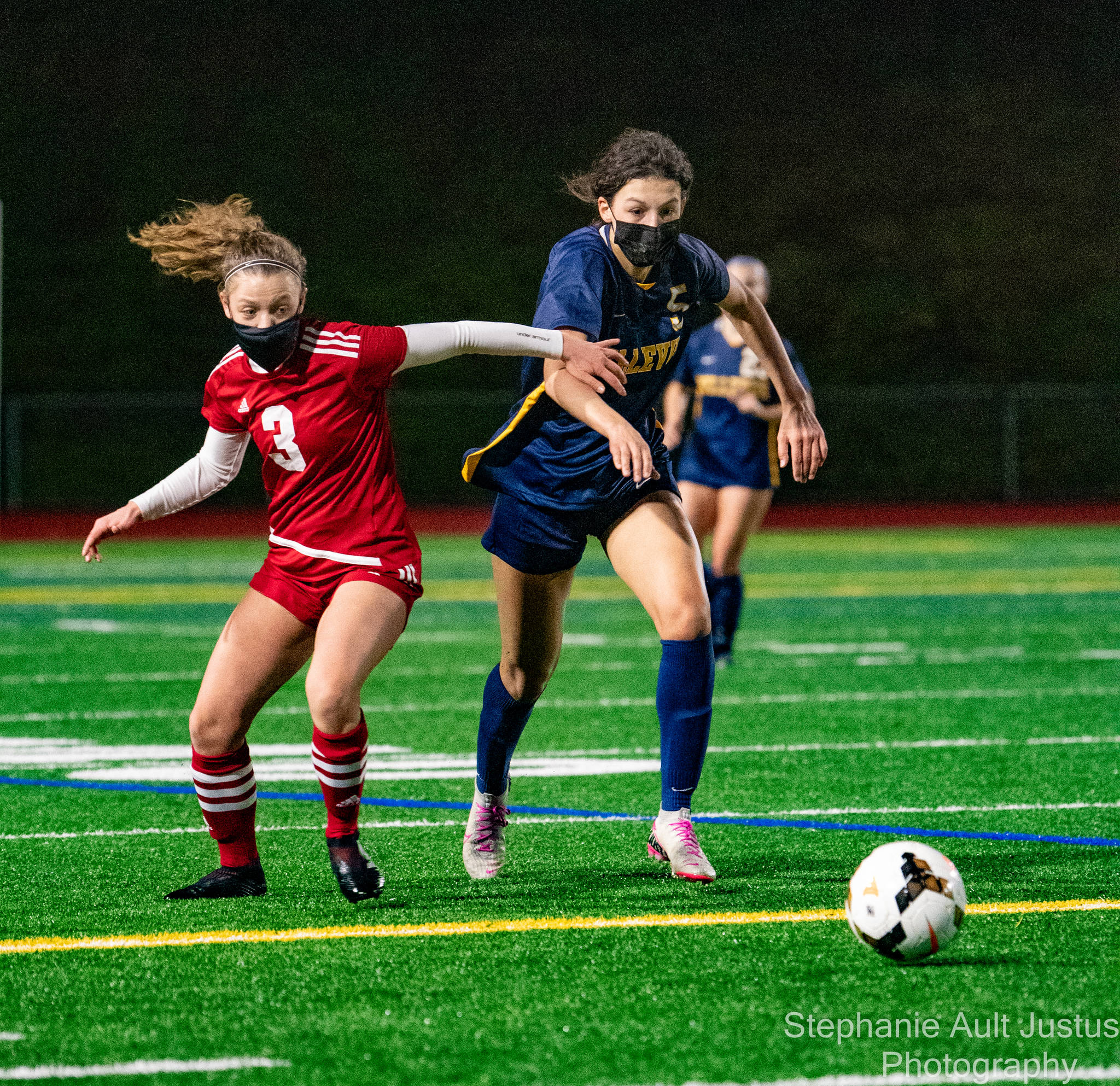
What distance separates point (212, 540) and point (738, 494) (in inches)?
681

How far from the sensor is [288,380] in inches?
203

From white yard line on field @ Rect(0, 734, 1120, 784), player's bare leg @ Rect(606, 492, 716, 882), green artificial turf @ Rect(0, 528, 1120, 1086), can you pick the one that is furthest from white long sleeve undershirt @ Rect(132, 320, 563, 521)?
white yard line on field @ Rect(0, 734, 1120, 784)

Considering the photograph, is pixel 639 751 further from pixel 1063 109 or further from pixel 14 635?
pixel 1063 109

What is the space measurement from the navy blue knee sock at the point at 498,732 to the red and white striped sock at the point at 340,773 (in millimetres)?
663

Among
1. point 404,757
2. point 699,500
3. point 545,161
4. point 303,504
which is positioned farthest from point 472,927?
point 545,161

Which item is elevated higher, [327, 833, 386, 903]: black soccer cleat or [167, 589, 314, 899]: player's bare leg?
[167, 589, 314, 899]: player's bare leg

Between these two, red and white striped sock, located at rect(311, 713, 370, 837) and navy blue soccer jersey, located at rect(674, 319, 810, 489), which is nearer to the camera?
red and white striped sock, located at rect(311, 713, 370, 837)

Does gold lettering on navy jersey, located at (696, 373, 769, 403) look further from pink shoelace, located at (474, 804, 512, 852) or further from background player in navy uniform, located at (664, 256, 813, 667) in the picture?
pink shoelace, located at (474, 804, 512, 852)

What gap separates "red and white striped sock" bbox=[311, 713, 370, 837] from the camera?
511 centimetres

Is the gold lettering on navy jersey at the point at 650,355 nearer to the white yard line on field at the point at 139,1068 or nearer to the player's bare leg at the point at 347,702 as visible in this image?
the player's bare leg at the point at 347,702

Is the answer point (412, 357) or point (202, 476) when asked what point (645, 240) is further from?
point (202, 476)

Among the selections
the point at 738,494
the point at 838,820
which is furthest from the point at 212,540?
the point at 838,820

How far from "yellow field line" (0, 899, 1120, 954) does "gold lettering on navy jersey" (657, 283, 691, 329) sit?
1.73m

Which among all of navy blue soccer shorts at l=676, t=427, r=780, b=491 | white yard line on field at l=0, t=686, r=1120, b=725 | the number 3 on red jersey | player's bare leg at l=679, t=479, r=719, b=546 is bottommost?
white yard line on field at l=0, t=686, r=1120, b=725
